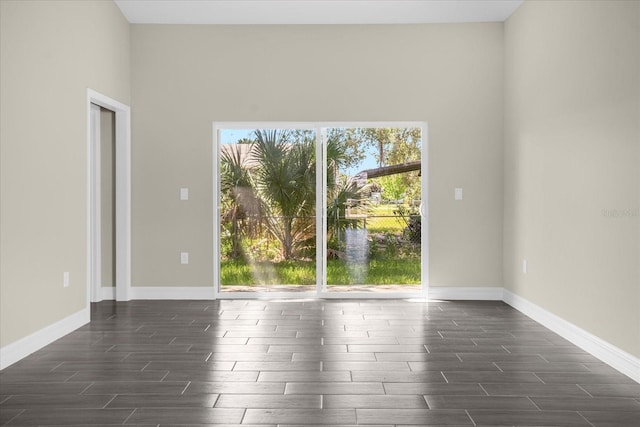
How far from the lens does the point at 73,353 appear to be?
4164mm

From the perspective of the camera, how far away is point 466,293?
6.39 meters

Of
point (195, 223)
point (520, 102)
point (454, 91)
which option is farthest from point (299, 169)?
point (520, 102)

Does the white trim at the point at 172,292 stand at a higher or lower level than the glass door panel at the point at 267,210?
lower

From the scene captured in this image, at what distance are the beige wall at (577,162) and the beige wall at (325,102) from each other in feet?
1.12

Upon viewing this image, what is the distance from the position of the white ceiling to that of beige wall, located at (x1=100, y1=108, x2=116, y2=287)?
110 cm

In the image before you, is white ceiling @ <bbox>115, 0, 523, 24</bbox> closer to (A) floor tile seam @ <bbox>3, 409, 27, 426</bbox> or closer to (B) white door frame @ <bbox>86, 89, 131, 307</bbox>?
(B) white door frame @ <bbox>86, 89, 131, 307</bbox>

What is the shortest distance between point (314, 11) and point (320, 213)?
2.02 meters

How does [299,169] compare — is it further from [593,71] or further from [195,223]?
[593,71]

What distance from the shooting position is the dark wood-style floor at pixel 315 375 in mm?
2965

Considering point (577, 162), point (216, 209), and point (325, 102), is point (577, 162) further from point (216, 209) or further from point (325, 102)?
point (216, 209)

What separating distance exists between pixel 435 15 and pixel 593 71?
2.35 metres

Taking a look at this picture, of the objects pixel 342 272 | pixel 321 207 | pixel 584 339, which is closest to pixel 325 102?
pixel 321 207

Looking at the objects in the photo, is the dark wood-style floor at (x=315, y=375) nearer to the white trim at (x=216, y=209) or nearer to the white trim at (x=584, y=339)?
the white trim at (x=584, y=339)

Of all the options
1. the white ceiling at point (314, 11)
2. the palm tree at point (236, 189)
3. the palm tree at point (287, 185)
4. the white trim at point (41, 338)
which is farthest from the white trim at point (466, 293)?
the white trim at point (41, 338)
